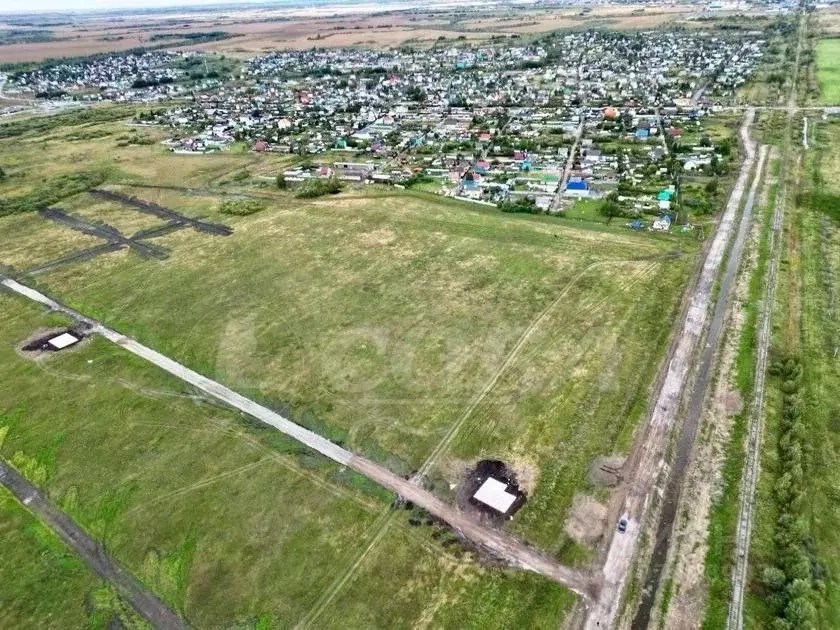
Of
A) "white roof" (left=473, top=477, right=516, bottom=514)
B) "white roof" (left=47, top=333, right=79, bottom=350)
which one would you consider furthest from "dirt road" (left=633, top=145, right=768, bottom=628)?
"white roof" (left=47, top=333, right=79, bottom=350)

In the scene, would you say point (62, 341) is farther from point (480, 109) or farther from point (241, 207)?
point (480, 109)

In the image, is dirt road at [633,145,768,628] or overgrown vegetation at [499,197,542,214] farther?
overgrown vegetation at [499,197,542,214]

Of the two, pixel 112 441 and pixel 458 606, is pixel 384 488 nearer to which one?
pixel 458 606

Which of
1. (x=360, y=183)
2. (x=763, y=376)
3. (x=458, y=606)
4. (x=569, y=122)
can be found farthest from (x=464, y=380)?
(x=569, y=122)

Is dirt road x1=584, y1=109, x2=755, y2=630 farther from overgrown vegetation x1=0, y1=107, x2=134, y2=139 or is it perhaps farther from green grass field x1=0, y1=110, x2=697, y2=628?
overgrown vegetation x1=0, y1=107, x2=134, y2=139

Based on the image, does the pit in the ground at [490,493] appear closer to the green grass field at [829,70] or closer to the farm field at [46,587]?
the farm field at [46,587]

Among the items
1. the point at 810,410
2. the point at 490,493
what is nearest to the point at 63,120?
the point at 490,493
